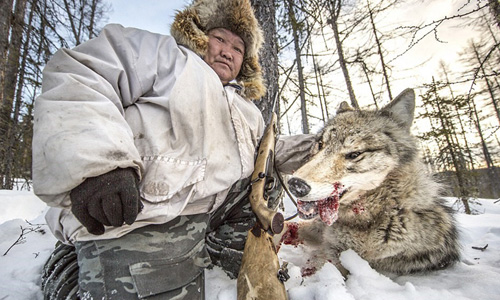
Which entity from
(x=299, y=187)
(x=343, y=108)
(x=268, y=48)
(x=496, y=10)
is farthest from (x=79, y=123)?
(x=496, y=10)

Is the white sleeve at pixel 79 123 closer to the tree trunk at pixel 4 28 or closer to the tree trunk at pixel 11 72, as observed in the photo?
the tree trunk at pixel 4 28

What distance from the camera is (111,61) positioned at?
1438 mm

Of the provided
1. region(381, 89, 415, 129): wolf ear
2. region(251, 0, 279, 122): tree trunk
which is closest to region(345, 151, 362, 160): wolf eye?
region(381, 89, 415, 129): wolf ear

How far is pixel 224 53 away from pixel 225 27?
0.37m

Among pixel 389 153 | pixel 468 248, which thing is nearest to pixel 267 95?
pixel 389 153

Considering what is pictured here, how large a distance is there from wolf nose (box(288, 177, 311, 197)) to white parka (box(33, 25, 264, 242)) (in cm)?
45

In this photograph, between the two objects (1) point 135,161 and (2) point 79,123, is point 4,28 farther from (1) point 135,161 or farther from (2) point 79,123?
(1) point 135,161

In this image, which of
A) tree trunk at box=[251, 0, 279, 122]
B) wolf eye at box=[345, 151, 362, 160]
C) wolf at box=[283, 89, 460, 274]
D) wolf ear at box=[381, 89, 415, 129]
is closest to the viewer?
wolf at box=[283, 89, 460, 274]

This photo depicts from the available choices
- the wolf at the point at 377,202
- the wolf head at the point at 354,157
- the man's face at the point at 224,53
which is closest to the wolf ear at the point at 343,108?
the wolf head at the point at 354,157

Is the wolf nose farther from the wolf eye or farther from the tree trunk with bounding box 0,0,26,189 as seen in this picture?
the tree trunk with bounding box 0,0,26,189

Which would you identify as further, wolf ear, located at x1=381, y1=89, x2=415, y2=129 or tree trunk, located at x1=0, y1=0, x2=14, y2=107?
tree trunk, located at x1=0, y1=0, x2=14, y2=107

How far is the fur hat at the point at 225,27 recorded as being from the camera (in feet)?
7.43

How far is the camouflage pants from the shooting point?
1.31 metres

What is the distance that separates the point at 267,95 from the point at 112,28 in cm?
250
